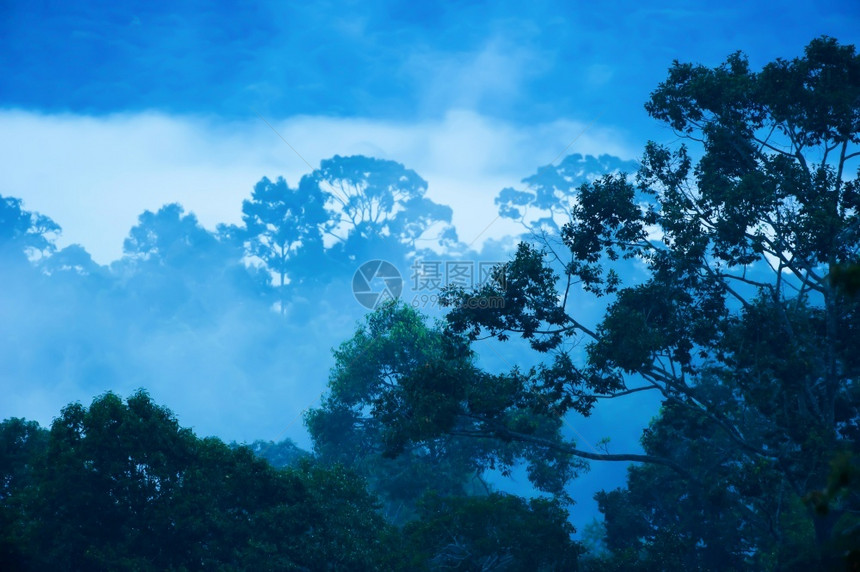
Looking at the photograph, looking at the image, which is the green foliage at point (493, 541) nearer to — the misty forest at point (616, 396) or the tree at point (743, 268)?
the misty forest at point (616, 396)

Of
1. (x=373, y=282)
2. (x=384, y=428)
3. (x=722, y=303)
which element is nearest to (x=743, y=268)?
(x=722, y=303)

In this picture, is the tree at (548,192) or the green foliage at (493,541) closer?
the green foliage at (493,541)

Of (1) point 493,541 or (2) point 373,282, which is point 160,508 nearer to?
(1) point 493,541

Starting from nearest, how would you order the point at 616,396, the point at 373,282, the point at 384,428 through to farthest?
the point at 616,396
the point at 384,428
the point at 373,282

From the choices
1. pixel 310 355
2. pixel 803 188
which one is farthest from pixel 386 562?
pixel 310 355

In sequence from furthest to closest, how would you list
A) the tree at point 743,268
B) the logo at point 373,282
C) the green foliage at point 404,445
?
the logo at point 373,282
the green foliage at point 404,445
the tree at point 743,268

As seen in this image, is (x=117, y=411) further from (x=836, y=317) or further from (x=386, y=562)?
(x=836, y=317)

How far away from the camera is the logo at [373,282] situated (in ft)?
275

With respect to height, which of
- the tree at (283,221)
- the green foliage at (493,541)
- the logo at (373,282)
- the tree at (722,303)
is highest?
the tree at (283,221)

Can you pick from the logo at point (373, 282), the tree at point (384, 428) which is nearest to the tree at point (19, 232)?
the logo at point (373, 282)

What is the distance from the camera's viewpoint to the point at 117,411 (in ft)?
54.9

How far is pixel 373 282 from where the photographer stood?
283 ft

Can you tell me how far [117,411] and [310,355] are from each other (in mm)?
63975

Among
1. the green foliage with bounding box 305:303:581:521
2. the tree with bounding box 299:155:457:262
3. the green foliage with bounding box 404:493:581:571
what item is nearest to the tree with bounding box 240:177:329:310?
the tree with bounding box 299:155:457:262
